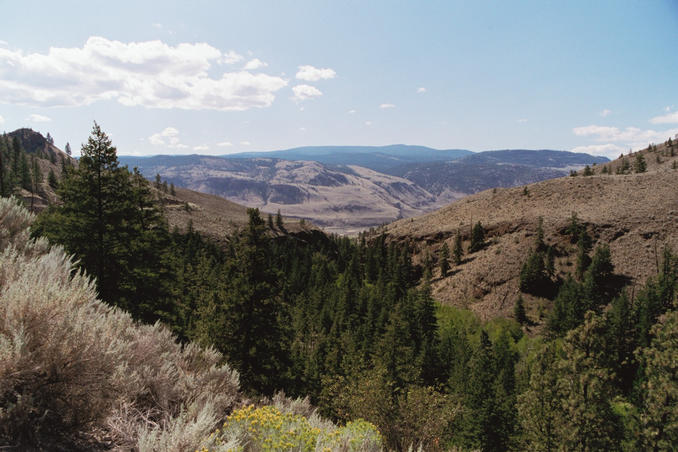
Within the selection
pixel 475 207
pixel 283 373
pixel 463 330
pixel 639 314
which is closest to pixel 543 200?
pixel 475 207

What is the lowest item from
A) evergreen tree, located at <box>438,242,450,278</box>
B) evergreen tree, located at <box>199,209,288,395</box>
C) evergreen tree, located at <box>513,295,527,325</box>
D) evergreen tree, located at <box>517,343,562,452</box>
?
evergreen tree, located at <box>513,295,527,325</box>

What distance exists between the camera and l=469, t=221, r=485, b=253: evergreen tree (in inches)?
3477

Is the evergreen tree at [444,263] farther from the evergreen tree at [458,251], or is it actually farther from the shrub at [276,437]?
the shrub at [276,437]

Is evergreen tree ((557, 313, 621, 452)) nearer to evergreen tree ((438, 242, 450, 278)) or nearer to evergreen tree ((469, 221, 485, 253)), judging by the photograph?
evergreen tree ((438, 242, 450, 278))

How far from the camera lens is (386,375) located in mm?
33312

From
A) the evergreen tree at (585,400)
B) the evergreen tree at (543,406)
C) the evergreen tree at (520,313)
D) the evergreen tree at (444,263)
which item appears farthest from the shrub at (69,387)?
the evergreen tree at (444,263)

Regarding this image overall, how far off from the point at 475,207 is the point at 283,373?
100 meters

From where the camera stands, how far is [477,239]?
292ft

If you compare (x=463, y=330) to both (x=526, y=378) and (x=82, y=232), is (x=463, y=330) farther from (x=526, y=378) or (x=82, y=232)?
(x=82, y=232)

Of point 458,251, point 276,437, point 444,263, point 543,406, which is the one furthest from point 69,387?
point 458,251

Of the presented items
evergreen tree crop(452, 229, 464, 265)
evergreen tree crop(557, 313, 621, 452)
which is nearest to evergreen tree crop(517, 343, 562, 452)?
evergreen tree crop(557, 313, 621, 452)

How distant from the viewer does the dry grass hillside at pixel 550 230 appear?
239 feet

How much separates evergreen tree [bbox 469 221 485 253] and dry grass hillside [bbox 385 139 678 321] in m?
1.71

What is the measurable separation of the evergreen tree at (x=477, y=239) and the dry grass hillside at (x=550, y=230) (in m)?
1.71
